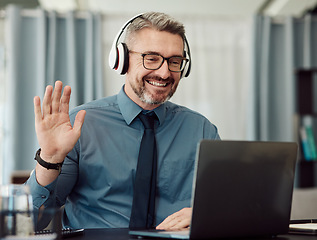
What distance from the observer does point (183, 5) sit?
4.92 meters

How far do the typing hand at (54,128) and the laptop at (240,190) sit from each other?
1.14 feet

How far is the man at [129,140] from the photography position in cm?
141

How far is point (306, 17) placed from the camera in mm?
4379

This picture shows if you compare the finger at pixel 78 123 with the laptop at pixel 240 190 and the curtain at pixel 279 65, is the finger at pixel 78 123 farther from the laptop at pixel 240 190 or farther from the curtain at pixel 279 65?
the curtain at pixel 279 65

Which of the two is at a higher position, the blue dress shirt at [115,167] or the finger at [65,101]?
the finger at [65,101]

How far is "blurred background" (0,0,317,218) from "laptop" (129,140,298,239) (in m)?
Result: 3.02

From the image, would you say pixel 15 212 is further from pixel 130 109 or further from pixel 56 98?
pixel 130 109

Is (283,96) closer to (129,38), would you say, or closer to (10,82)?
(10,82)

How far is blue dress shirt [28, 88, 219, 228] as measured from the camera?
1438 millimetres

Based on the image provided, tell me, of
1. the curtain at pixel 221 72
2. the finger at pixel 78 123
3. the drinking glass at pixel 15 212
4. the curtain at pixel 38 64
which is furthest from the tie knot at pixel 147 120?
the curtain at pixel 221 72

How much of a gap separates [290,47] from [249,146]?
3599 mm

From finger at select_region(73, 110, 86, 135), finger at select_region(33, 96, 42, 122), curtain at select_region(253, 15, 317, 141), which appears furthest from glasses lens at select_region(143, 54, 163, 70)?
curtain at select_region(253, 15, 317, 141)

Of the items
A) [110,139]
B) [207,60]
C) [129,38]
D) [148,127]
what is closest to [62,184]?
[110,139]

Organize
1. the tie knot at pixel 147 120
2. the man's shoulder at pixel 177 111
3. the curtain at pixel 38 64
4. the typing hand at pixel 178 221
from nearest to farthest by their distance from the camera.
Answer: the typing hand at pixel 178 221 → the tie knot at pixel 147 120 → the man's shoulder at pixel 177 111 → the curtain at pixel 38 64
